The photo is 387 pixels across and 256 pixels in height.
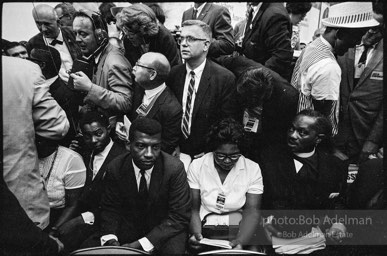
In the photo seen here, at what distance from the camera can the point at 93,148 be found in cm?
370

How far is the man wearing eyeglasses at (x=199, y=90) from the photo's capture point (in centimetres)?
368

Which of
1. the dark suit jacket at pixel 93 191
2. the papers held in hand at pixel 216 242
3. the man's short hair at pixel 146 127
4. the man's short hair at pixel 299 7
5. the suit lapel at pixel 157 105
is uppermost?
the man's short hair at pixel 299 7

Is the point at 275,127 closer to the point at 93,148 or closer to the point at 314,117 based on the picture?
the point at 314,117

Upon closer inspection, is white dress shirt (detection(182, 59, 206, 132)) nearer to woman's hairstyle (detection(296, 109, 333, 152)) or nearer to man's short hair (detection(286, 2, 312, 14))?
woman's hairstyle (detection(296, 109, 333, 152))

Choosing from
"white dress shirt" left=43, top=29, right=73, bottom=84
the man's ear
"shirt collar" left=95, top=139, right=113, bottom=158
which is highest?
"white dress shirt" left=43, top=29, right=73, bottom=84

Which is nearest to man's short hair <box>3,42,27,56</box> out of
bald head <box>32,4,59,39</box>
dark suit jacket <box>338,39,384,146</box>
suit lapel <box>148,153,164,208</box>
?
bald head <box>32,4,59,39</box>

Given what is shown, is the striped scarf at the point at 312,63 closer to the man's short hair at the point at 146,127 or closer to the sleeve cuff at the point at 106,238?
the man's short hair at the point at 146,127

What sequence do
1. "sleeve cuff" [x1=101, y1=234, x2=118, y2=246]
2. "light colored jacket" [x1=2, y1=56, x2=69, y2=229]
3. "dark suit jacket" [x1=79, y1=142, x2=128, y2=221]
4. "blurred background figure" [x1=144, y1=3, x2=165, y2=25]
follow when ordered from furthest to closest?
"blurred background figure" [x1=144, y1=3, x2=165, y2=25] < "dark suit jacket" [x1=79, y1=142, x2=128, y2=221] < "sleeve cuff" [x1=101, y1=234, x2=118, y2=246] < "light colored jacket" [x1=2, y1=56, x2=69, y2=229]

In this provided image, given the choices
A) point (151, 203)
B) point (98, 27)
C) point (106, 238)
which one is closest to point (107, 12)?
point (98, 27)

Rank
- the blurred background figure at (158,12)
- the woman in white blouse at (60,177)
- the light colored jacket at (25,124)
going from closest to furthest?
the light colored jacket at (25,124), the woman in white blouse at (60,177), the blurred background figure at (158,12)

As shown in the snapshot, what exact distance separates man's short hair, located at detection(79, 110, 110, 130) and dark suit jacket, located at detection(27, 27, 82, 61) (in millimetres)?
663

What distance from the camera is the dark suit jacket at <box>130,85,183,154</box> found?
365 cm

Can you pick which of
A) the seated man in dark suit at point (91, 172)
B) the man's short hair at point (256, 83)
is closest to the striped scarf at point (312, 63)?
the man's short hair at point (256, 83)

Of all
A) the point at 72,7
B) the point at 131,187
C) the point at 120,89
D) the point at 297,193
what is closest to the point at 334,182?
the point at 297,193
